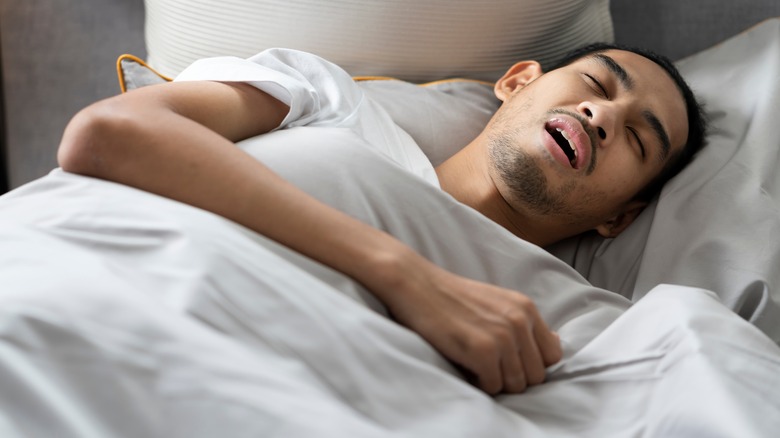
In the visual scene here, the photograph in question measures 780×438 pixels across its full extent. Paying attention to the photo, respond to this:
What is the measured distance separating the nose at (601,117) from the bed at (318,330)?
0.67 feet

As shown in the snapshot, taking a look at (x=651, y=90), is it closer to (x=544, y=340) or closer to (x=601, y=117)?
(x=601, y=117)

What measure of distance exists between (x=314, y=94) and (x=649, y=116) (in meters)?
0.52

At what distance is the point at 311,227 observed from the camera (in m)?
0.84

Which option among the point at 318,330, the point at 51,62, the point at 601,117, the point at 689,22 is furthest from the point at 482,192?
the point at 51,62

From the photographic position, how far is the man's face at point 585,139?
3.84 ft

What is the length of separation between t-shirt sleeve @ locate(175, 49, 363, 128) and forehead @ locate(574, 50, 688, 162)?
0.41m

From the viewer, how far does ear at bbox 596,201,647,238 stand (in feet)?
4.27

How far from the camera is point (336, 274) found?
82 centimetres

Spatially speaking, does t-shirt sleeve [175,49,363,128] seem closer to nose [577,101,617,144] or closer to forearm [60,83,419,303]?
forearm [60,83,419,303]

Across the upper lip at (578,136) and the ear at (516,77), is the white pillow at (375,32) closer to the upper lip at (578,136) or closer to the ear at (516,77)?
the ear at (516,77)

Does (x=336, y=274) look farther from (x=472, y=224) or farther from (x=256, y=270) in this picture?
(x=472, y=224)

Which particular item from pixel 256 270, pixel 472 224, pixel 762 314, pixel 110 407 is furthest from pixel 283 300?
pixel 762 314

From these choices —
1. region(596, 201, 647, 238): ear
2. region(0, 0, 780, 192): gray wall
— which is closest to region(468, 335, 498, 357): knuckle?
region(596, 201, 647, 238): ear

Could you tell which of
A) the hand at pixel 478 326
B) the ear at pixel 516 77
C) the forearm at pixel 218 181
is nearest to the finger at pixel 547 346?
the hand at pixel 478 326
